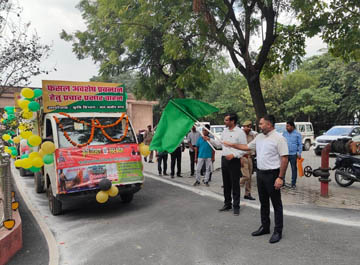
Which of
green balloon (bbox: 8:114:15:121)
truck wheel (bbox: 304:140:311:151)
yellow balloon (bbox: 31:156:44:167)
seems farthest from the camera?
truck wheel (bbox: 304:140:311:151)

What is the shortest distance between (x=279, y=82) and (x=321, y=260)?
28.9 meters

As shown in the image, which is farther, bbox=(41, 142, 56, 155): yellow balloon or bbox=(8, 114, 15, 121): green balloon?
bbox=(8, 114, 15, 121): green balloon

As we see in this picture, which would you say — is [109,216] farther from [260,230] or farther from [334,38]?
[334,38]

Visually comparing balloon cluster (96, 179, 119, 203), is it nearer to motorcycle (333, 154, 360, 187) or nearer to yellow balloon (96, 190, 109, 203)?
yellow balloon (96, 190, 109, 203)

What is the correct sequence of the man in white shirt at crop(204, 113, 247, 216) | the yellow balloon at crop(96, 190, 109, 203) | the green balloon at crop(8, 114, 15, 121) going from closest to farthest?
1. the man in white shirt at crop(204, 113, 247, 216)
2. the yellow balloon at crop(96, 190, 109, 203)
3. the green balloon at crop(8, 114, 15, 121)

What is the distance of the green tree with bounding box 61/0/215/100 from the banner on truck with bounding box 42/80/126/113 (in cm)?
290

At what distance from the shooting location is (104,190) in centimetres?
606

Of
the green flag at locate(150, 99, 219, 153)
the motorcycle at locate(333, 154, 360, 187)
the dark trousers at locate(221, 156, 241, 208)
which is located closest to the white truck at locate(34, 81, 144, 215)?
the green flag at locate(150, 99, 219, 153)

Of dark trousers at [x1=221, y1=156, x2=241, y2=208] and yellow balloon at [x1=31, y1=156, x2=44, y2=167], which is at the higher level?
yellow balloon at [x1=31, y1=156, x2=44, y2=167]

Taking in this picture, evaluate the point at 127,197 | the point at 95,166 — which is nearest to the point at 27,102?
the point at 95,166

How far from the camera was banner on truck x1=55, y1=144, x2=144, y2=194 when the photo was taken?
5992 mm

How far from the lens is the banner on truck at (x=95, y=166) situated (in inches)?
236

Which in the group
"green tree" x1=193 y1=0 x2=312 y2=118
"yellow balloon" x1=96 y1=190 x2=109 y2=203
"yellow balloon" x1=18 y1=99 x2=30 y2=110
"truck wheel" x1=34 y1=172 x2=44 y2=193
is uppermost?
"green tree" x1=193 y1=0 x2=312 y2=118

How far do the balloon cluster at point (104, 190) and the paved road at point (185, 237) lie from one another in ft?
1.46
